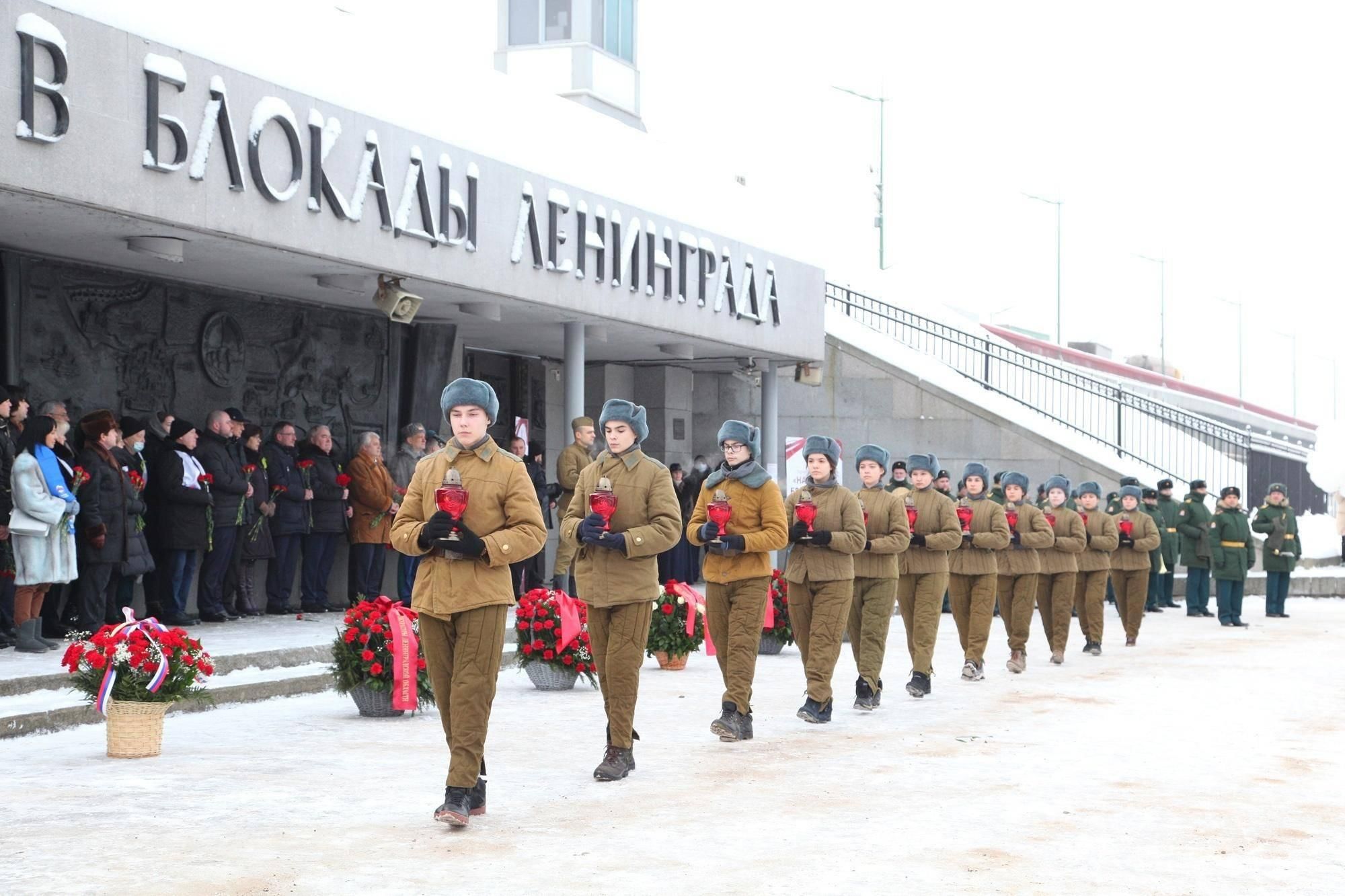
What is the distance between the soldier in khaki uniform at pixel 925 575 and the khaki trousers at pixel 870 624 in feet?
2.69

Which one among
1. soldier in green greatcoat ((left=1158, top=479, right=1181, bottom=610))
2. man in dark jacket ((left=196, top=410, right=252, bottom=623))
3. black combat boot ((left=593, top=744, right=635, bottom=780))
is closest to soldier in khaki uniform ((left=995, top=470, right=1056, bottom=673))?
man in dark jacket ((left=196, top=410, right=252, bottom=623))

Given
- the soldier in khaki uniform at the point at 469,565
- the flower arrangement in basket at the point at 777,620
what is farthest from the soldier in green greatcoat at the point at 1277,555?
the soldier in khaki uniform at the point at 469,565

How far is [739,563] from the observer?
10297 mm

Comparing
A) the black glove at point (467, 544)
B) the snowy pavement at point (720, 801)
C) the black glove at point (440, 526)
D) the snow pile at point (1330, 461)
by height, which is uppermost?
the snow pile at point (1330, 461)

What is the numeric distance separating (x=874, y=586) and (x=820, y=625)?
1083 mm

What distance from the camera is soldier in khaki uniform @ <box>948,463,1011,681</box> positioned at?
1412cm

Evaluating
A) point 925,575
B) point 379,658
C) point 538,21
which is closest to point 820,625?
point 925,575

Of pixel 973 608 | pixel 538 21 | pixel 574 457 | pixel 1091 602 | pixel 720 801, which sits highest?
pixel 538 21

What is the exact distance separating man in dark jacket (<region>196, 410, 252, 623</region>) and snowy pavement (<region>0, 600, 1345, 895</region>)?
3.22m

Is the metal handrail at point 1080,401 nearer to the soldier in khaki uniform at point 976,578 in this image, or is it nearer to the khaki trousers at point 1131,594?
the khaki trousers at point 1131,594

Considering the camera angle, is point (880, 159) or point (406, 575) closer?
point (406, 575)

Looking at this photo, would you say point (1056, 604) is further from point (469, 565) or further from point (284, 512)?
point (469, 565)

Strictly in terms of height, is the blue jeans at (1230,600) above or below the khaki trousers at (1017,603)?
below

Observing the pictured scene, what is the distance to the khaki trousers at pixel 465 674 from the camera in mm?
7477
